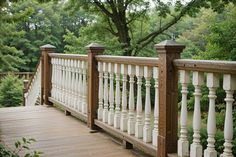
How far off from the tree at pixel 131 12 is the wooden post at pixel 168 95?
28.3ft

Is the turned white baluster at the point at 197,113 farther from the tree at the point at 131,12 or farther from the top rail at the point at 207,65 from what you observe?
the tree at the point at 131,12

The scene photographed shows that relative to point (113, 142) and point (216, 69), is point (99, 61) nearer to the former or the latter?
point (113, 142)

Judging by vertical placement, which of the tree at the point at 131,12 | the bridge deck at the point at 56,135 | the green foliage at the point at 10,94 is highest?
the tree at the point at 131,12

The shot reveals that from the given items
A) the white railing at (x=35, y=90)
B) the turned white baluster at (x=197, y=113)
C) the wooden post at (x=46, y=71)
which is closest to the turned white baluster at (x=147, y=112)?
the turned white baluster at (x=197, y=113)

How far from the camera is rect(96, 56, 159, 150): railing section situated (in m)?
3.22

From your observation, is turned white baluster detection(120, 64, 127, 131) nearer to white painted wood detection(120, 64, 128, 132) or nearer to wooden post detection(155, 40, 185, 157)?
white painted wood detection(120, 64, 128, 132)

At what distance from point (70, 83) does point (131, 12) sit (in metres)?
7.71

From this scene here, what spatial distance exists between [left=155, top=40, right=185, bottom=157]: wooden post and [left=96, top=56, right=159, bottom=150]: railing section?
153 mm

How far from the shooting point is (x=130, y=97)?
356cm

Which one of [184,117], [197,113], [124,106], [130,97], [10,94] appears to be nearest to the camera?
[197,113]

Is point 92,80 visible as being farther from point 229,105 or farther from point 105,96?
point 229,105

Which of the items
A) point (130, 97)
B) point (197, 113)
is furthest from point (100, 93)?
point (197, 113)

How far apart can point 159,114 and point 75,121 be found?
7.57ft

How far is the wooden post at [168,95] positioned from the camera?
2.86 meters
